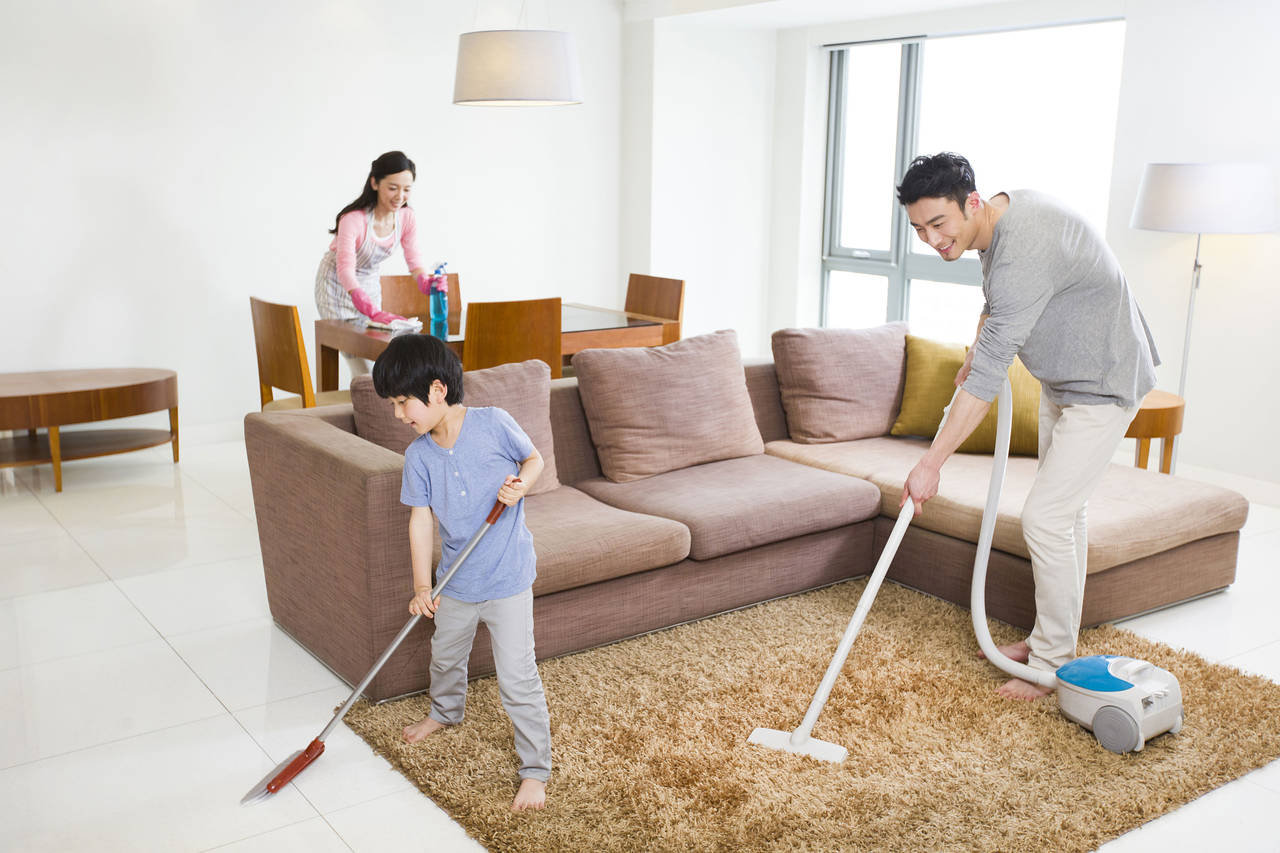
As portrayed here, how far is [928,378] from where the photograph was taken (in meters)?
3.92

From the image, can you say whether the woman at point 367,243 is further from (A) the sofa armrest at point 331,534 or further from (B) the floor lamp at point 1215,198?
(B) the floor lamp at point 1215,198

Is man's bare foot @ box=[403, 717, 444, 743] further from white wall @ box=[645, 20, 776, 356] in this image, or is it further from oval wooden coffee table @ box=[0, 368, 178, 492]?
white wall @ box=[645, 20, 776, 356]

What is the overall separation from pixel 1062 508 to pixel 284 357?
2.80 meters

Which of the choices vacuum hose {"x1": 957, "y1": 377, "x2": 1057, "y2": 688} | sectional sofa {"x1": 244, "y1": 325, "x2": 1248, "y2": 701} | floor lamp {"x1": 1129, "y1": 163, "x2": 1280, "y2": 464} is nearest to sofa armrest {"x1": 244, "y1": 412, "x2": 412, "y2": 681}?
sectional sofa {"x1": 244, "y1": 325, "x2": 1248, "y2": 701}

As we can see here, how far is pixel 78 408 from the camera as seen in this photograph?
14.9 feet

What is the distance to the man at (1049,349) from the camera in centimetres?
245

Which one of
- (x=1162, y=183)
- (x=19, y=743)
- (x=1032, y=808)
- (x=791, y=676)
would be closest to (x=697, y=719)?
(x=791, y=676)

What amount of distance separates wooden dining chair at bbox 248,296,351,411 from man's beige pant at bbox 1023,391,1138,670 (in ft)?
7.98

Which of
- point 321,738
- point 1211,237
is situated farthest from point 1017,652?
point 1211,237

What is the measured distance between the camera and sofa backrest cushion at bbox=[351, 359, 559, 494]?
2992 mm

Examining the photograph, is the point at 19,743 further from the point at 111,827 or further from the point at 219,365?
the point at 219,365

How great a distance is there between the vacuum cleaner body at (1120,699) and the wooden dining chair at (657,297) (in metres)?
2.60

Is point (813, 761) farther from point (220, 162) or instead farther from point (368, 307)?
point (220, 162)

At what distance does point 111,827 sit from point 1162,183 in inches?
161
